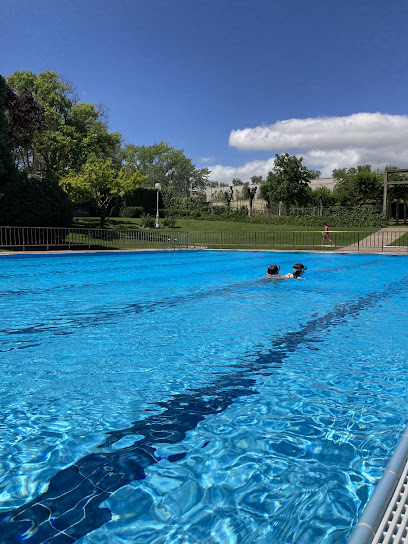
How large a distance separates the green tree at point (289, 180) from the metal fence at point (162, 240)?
65.2 feet

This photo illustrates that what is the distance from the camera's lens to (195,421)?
3383 mm

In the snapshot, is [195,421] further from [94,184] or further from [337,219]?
[337,219]

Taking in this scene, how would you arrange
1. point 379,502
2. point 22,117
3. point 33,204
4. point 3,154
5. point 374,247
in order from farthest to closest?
point 22,117
point 374,247
point 33,204
point 3,154
point 379,502

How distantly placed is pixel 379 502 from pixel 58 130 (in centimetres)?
3698

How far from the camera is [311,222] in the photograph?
3597 centimetres

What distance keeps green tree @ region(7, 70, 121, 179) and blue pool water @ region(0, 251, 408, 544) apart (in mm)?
27670

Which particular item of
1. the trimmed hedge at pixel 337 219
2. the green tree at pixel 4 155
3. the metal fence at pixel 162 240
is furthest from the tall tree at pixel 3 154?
the trimmed hedge at pixel 337 219

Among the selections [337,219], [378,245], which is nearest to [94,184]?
[378,245]

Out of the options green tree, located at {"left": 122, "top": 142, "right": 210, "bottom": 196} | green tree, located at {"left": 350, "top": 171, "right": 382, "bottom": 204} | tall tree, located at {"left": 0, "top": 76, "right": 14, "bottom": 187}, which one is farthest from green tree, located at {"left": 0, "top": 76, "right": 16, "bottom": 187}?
green tree, located at {"left": 122, "top": 142, "right": 210, "bottom": 196}

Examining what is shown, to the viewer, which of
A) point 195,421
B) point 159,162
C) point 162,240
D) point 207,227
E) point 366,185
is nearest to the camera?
point 195,421

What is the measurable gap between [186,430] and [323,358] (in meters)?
2.58

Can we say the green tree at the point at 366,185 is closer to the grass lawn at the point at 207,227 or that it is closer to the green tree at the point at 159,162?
the grass lawn at the point at 207,227

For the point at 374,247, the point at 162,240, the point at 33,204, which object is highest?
the point at 33,204

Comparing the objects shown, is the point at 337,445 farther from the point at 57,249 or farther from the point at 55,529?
the point at 57,249
